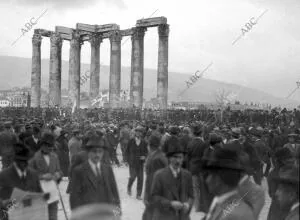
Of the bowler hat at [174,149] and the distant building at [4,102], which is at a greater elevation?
the distant building at [4,102]

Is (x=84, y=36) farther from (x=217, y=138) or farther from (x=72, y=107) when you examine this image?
(x=217, y=138)

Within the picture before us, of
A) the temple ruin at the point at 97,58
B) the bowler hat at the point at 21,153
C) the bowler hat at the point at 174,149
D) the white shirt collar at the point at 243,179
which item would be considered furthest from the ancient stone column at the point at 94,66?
the white shirt collar at the point at 243,179

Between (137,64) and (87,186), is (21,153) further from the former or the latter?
(137,64)

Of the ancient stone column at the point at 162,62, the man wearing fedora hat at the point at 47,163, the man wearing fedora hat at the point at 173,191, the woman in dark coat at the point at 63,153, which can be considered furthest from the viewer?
the ancient stone column at the point at 162,62

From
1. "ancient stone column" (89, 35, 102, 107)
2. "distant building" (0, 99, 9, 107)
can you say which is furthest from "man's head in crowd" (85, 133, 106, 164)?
"distant building" (0, 99, 9, 107)

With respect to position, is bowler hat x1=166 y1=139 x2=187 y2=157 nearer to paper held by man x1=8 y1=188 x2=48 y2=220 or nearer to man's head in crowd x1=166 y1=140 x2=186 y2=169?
man's head in crowd x1=166 y1=140 x2=186 y2=169

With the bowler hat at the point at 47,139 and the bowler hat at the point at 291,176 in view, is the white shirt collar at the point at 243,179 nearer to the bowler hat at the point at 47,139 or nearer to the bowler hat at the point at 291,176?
the bowler hat at the point at 291,176

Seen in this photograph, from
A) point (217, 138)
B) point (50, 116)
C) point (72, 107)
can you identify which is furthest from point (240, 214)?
point (72, 107)

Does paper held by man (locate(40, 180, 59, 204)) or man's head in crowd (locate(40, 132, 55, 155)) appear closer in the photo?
paper held by man (locate(40, 180, 59, 204))
